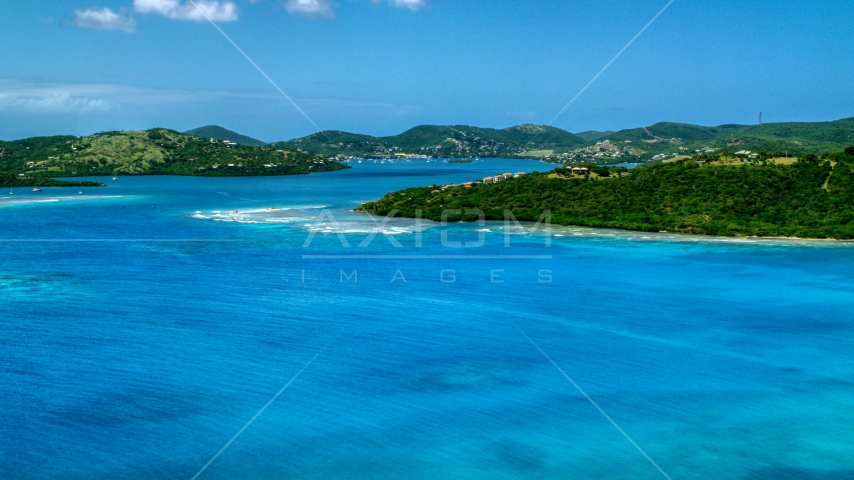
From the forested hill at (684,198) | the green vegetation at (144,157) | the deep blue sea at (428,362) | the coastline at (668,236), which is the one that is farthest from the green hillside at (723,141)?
the deep blue sea at (428,362)

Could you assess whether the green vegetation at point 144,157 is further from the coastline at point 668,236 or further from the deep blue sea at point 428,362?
the deep blue sea at point 428,362

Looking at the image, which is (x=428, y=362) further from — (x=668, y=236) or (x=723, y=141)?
(x=723, y=141)

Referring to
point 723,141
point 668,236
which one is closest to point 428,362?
point 668,236

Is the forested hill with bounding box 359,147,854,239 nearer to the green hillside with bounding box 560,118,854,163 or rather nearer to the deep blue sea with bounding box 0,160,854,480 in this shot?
the deep blue sea with bounding box 0,160,854,480

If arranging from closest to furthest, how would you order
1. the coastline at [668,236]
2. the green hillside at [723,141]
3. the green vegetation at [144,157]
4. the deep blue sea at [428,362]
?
1. the deep blue sea at [428,362]
2. the coastline at [668,236]
3. the green vegetation at [144,157]
4. the green hillside at [723,141]

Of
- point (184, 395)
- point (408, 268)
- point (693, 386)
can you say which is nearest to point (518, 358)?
point (693, 386)

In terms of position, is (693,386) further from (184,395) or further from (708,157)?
(708,157)
